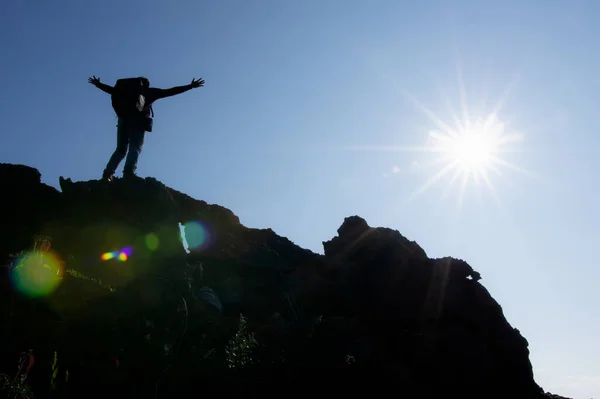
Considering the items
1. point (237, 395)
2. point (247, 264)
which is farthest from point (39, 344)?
point (247, 264)

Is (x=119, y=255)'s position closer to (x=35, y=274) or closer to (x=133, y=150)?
(x=133, y=150)

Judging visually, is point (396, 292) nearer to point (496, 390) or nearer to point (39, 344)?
point (496, 390)

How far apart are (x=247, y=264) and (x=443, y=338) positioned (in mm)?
6043

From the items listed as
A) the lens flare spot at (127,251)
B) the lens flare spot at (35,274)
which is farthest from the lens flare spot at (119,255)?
the lens flare spot at (35,274)

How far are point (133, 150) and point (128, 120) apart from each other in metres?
0.86

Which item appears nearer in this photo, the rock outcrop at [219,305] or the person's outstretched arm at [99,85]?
the rock outcrop at [219,305]

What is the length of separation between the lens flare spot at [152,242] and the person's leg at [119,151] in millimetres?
2417

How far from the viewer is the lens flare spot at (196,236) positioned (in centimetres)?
1468

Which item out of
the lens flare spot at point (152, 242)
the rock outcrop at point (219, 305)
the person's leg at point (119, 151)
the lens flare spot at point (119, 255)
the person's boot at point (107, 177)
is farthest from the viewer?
the person's leg at point (119, 151)

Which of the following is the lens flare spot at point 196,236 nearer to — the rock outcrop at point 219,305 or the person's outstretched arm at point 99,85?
the rock outcrop at point 219,305

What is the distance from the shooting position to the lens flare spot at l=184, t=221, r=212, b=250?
48.2 ft

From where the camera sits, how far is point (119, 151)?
14.2m

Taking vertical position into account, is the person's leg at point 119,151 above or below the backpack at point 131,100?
below

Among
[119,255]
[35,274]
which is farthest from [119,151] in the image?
[35,274]
